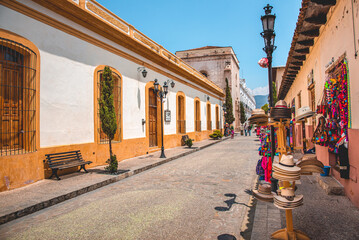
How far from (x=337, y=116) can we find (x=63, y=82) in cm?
743

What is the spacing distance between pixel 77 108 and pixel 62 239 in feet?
17.9

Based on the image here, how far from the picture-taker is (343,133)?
453cm

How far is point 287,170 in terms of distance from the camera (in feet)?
9.37

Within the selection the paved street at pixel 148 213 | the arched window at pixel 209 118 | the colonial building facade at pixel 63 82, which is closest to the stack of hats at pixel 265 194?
the paved street at pixel 148 213

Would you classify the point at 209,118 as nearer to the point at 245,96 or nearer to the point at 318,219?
the point at 318,219

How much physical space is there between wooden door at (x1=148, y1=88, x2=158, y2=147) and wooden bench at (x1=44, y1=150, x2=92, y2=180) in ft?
19.5

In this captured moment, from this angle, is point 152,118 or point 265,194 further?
point 152,118

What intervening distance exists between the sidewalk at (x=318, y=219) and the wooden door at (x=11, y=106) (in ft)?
19.9

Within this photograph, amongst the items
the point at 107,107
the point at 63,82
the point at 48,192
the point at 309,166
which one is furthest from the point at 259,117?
the point at 63,82

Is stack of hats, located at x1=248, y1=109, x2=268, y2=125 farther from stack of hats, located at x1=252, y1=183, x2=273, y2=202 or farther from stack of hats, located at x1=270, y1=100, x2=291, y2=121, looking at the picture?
stack of hats, located at x1=252, y1=183, x2=273, y2=202

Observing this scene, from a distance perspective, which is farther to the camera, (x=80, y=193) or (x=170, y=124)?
(x=170, y=124)

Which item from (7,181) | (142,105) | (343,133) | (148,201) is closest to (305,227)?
(343,133)

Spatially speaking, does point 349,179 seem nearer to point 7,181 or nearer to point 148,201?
point 148,201

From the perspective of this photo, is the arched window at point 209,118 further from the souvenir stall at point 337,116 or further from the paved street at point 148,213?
the souvenir stall at point 337,116
